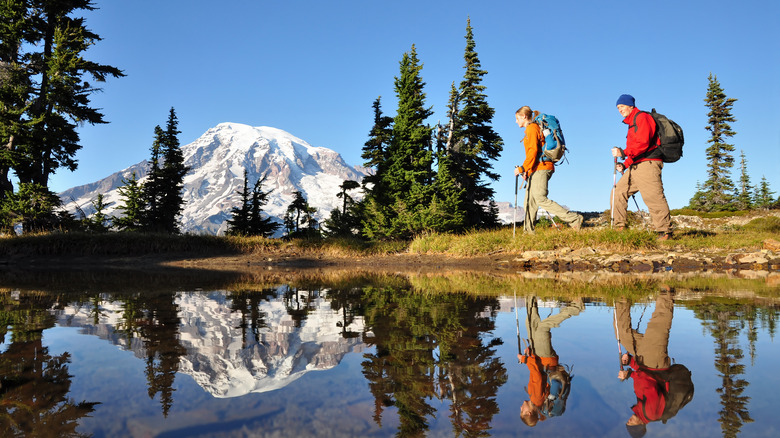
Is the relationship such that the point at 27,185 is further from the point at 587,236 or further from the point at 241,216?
the point at 587,236

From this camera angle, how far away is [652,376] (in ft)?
6.78

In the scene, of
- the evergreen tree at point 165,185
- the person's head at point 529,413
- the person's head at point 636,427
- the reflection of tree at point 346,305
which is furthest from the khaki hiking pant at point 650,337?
the evergreen tree at point 165,185

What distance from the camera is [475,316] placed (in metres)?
3.87

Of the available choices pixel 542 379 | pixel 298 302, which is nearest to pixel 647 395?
pixel 542 379

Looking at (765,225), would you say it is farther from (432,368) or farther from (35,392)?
(35,392)

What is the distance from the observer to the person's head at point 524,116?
10172mm

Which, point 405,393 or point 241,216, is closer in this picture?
point 405,393

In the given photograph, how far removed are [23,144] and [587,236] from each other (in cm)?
2225

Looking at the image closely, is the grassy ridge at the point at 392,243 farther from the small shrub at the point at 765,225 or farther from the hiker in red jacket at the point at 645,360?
the hiker in red jacket at the point at 645,360

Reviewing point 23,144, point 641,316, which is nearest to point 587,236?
point 641,316

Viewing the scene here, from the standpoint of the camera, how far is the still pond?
1643 millimetres

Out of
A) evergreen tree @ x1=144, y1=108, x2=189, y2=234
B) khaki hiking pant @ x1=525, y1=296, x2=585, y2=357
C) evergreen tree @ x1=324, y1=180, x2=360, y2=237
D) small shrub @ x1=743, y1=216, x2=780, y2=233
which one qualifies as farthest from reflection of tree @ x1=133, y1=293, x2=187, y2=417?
evergreen tree @ x1=144, y1=108, x2=189, y2=234

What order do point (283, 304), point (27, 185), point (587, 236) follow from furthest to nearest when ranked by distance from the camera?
1. point (27, 185)
2. point (587, 236)
3. point (283, 304)

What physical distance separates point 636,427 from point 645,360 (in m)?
0.95
